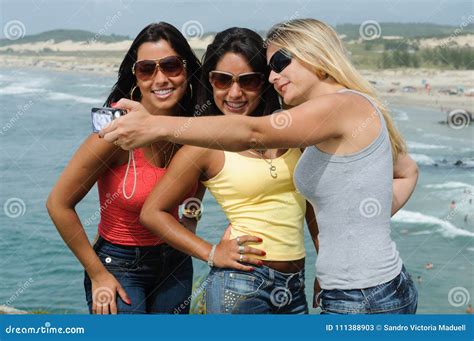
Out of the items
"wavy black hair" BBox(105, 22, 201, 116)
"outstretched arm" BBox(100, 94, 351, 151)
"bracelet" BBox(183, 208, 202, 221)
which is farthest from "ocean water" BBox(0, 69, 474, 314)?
"outstretched arm" BBox(100, 94, 351, 151)

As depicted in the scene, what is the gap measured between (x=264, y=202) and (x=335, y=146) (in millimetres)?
679

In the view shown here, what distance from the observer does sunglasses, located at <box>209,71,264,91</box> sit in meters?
3.81

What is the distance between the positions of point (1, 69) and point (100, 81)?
1295 cm

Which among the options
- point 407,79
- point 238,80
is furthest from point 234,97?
point 407,79

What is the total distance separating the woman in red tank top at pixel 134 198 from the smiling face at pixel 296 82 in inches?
32.8

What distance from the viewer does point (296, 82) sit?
10.5ft

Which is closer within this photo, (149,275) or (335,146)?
(335,146)

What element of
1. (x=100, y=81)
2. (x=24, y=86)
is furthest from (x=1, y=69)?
(x=100, y=81)

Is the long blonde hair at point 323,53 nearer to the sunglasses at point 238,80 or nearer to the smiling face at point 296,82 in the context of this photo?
the smiling face at point 296,82

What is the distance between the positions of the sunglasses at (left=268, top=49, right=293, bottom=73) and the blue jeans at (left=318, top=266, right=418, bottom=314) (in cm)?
97

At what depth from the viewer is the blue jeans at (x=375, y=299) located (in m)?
3.00

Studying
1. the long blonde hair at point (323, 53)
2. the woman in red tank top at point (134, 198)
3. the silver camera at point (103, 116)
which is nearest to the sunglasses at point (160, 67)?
the woman in red tank top at point (134, 198)

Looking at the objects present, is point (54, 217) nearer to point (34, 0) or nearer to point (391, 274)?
point (391, 274)

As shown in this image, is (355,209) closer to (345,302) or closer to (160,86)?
(345,302)
